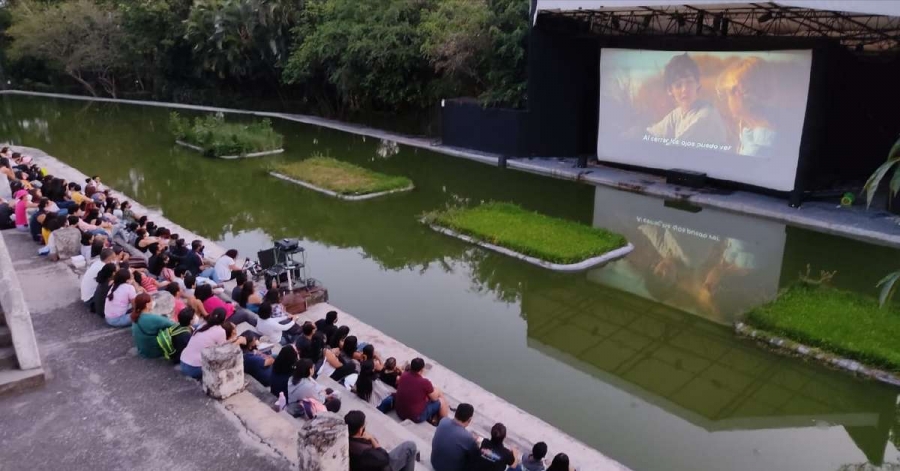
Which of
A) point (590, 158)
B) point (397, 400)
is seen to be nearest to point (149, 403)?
point (397, 400)

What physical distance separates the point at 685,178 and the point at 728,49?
3.15m

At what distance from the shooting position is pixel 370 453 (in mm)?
4430

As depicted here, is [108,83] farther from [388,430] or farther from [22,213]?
[388,430]

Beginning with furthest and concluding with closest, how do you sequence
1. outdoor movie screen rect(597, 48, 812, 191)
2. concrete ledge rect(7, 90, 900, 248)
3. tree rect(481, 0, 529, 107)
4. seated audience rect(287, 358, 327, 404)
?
tree rect(481, 0, 529, 107)
outdoor movie screen rect(597, 48, 812, 191)
concrete ledge rect(7, 90, 900, 248)
seated audience rect(287, 358, 327, 404)

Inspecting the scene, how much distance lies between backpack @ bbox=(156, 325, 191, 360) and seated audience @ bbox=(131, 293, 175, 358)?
0.19 feet

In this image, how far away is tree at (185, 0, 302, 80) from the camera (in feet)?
94.2

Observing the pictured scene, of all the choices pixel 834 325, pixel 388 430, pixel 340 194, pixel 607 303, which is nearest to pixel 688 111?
pixel 607 303

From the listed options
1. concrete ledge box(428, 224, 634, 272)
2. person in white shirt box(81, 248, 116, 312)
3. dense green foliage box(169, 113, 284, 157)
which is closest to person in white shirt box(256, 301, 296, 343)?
person in white shirt box(81, 248, 116, 312)

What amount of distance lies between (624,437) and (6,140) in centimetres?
2574

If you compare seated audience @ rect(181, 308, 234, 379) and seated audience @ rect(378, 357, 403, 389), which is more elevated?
seated audience @ rect(181, 308, 234, 379)

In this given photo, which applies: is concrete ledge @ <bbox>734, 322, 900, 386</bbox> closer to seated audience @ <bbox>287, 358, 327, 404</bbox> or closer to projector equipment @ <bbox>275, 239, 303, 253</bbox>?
seated audience @ <bbox>287, 358, 327, 404</bbox>

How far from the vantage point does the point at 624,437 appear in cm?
658

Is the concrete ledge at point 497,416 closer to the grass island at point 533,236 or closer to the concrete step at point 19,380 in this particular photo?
the concrete step at point 19,380

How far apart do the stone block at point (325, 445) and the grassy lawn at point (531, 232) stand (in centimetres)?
697
